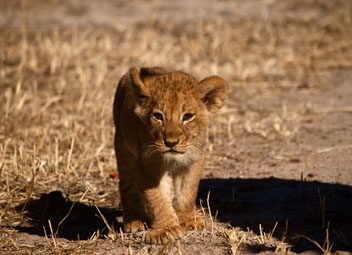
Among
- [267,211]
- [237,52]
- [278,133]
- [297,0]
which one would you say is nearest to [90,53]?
[237,52]

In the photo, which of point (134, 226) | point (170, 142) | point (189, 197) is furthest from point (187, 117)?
point (134, 226)

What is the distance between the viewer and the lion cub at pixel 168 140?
6.21 m

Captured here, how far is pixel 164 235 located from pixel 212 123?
4.37 meters

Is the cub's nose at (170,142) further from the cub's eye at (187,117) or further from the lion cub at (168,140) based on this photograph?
the cub's eye at (187,117)

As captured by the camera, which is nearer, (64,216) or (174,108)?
(174,108)

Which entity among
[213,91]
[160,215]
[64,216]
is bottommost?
[64,216]

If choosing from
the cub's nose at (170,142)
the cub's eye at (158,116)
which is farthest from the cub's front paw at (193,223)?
the cub's eye at (158,116)

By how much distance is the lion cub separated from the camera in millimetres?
6207

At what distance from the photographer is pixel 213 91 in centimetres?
659

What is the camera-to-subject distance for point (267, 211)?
7113 mm

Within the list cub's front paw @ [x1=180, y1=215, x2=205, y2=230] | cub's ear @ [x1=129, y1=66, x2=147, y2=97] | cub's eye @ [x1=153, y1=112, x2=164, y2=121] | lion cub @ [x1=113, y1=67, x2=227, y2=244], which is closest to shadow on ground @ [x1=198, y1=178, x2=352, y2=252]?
cub's front paw @ [x1=180, y1=215, x2=205, y2=230]

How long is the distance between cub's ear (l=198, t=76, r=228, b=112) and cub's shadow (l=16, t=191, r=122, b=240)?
148cm

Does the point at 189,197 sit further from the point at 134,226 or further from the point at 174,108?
the point at 174,108

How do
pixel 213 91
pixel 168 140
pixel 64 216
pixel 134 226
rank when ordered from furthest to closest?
1. pixel 64 216
2. pixel 134 226
3. pixel 213 91
4. pixel 168 140
